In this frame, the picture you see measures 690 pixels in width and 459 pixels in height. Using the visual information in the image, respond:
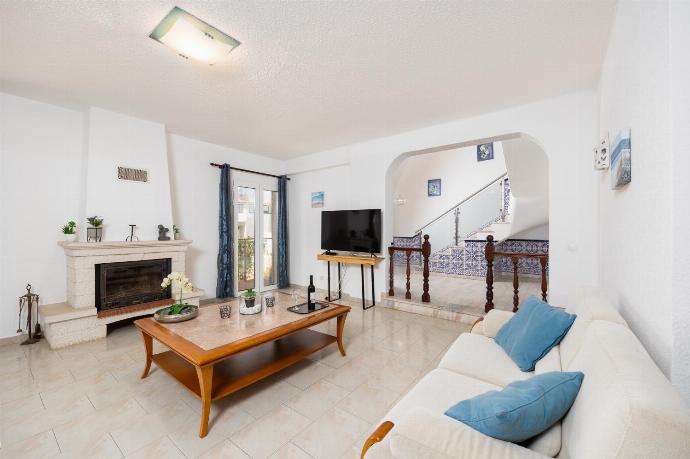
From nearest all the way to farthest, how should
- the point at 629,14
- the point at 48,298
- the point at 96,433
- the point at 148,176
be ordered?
the point at 629,14
the point at 96,433
the point at 48,298
the point at 148,176

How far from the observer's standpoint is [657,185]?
1.10 metres

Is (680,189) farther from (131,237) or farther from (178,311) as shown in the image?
(131,237)

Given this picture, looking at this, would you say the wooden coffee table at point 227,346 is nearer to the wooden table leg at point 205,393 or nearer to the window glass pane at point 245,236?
the wooden table leg at point 205,393

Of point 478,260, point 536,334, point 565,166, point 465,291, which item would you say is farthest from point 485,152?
point 536,334

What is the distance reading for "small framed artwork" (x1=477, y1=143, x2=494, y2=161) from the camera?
23.9 feet

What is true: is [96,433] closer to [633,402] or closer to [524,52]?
[633,402]

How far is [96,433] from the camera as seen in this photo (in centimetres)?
180

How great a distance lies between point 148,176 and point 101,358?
7.50ft

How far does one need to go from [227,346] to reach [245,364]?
1.65 ft

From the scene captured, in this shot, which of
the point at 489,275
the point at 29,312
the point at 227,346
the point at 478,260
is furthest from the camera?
the point at 478,260

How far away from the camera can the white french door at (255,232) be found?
210 inches

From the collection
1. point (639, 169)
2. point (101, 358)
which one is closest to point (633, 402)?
point (639, 169)

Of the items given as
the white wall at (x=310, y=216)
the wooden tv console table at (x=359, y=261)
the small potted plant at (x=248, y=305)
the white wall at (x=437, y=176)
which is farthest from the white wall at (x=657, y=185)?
the white wall at (x=437, y=176)

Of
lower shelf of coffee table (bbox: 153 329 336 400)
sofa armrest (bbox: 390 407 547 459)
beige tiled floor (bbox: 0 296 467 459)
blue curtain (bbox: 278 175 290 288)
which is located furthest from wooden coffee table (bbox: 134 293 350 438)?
blue curtain (bbox: 278 175 290 288)
